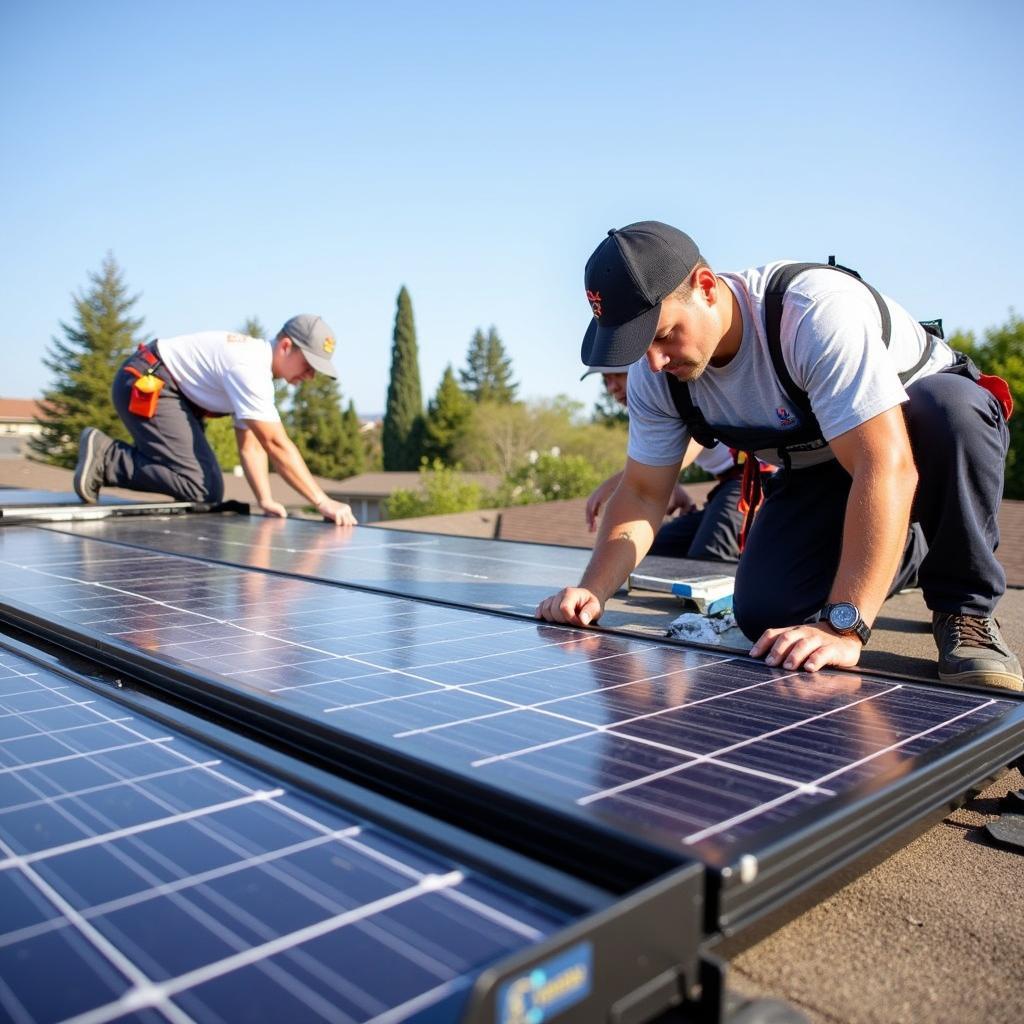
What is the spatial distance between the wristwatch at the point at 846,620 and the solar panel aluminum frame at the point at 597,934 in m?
1.31

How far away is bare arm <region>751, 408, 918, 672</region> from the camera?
87.3 inches

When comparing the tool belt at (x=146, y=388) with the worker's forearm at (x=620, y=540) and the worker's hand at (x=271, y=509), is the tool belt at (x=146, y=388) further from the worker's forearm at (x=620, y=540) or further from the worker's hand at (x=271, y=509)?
the worker's forearm at (x=620, y=540)

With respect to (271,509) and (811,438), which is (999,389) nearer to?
(811,438)

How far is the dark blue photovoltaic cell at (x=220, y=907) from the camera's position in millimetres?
812

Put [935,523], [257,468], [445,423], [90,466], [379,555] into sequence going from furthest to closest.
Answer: [445,423], [257,468], [90,466], [379,555], [935,523]

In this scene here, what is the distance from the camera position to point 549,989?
76cm

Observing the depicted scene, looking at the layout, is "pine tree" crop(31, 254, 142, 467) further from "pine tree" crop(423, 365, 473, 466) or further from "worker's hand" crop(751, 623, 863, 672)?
"worker's hand" crop(751, 623, 863, 672)

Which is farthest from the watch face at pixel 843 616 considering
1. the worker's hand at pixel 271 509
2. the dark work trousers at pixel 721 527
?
the worker's hand at pixel 271 509

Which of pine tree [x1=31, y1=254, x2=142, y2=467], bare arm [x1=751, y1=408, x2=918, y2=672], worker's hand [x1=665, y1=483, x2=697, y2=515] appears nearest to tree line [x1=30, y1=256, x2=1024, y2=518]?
pine tree [x1=31, y1=254, x2=142, y2=467]

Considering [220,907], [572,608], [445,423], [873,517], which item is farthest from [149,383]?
[445,423]

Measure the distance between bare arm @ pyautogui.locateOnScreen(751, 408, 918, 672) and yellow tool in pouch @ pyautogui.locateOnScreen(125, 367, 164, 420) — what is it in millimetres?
5250

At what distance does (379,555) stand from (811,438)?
86.8 inches

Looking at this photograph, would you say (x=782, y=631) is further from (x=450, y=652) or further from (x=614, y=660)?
(x=450, y=652)

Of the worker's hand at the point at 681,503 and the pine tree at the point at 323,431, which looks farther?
the pine tree at the point at 323,431
